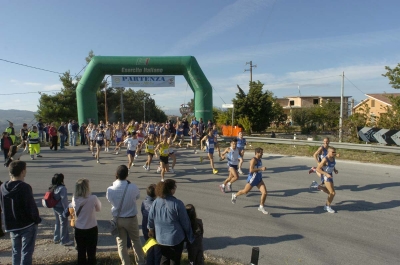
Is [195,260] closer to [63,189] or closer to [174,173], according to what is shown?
[63,189]

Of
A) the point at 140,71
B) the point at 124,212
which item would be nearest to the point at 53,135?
the point at 140,71

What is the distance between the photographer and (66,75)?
35.3 metres

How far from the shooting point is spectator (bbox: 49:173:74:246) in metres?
4.92

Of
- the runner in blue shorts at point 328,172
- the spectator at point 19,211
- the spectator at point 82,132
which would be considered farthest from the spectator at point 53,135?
the runner in blue shorts at point 328,172

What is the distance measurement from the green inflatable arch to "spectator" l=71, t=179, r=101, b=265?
649 inches

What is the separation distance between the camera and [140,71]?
20.2 m

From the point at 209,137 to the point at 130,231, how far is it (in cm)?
787

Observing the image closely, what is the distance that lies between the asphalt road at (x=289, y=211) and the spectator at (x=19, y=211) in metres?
1.55

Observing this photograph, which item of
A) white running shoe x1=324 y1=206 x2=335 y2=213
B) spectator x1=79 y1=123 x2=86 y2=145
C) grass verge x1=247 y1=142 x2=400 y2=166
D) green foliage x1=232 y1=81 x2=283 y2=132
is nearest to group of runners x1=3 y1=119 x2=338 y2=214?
white running shoe x1=324 y1=206 x2=335 y2=213

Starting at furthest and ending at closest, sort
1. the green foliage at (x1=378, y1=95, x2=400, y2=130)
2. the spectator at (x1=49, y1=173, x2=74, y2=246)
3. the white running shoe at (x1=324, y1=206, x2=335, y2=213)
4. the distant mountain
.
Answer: the distant mountain → the green foliage at (x1=378, y1=95, x2=400, y2=130) → the white running shoe at (x1=324, y1=206, x2=335, y2=213) → the spectator at (x1=49, y1=173, x2=74, y2=246)

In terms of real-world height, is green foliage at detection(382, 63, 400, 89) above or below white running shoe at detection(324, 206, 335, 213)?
above

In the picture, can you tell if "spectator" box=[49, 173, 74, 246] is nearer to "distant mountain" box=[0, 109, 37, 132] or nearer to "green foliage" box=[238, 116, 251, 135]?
"distant mountain" box=[0, 109, 37, 132]

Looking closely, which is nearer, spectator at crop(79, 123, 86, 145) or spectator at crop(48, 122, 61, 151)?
spectator at crop(48, 122, 61, 151)

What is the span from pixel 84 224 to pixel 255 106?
30.6 meters
